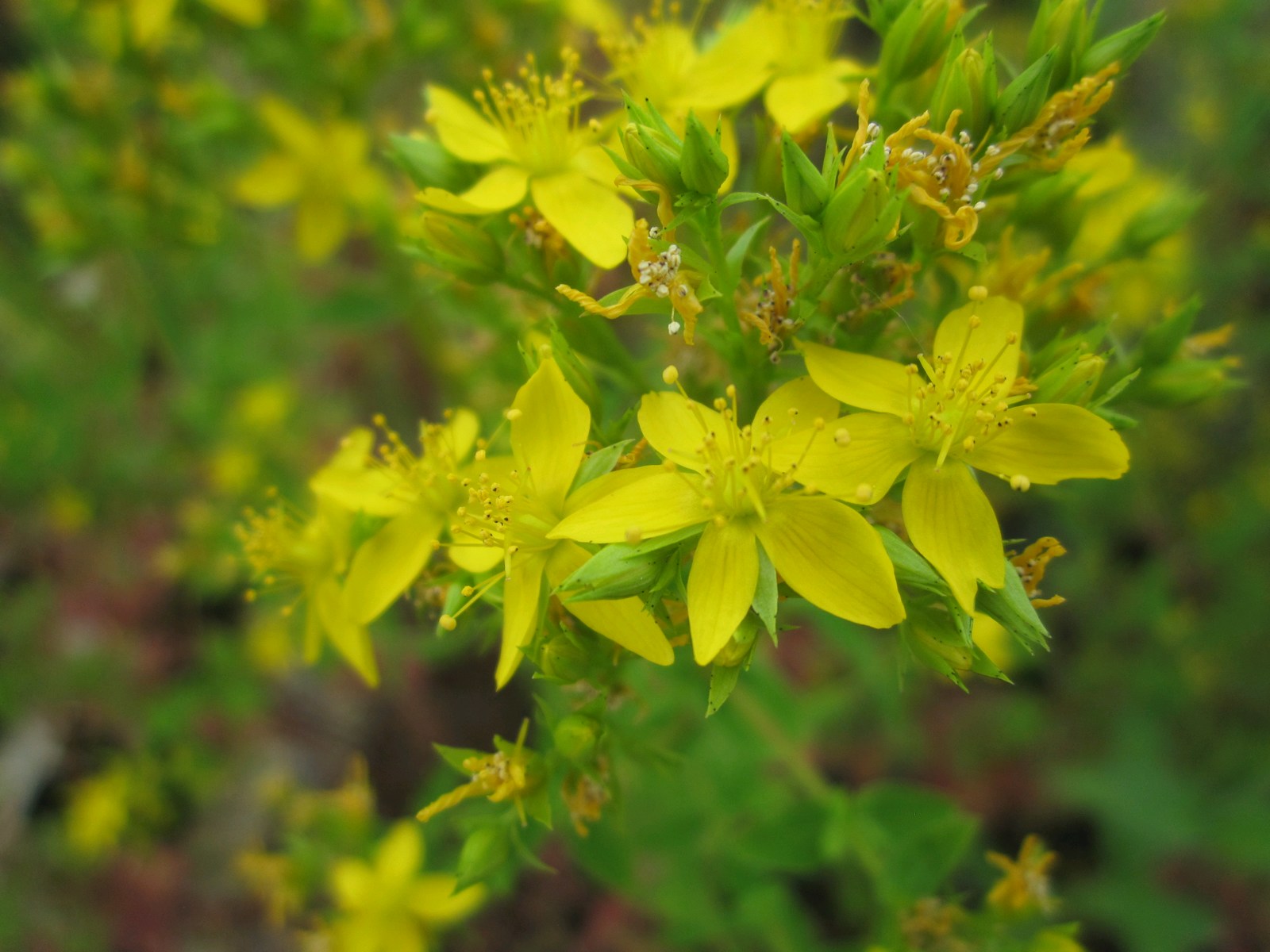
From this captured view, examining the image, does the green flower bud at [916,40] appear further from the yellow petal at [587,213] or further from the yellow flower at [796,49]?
the yellow petal at [587,213]

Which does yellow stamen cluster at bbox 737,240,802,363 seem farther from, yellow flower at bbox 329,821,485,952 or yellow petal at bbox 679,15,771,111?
yellow flower at bbox 329,821,485,952

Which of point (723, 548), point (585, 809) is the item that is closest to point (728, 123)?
point (723, 548)

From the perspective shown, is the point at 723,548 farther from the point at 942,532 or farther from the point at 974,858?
the point at 974,858

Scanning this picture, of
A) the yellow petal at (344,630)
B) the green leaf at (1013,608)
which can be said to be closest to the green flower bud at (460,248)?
the yellow petal at (344,630)

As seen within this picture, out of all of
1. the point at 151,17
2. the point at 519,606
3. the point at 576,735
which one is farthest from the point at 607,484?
the point at 151,17

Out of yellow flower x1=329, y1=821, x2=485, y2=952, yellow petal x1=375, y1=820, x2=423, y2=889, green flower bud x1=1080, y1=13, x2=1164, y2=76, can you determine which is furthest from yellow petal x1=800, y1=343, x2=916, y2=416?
yellow petal x1=375, y1=820, x2=423, y2=889

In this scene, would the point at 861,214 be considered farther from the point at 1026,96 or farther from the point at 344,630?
the point at 344,630
